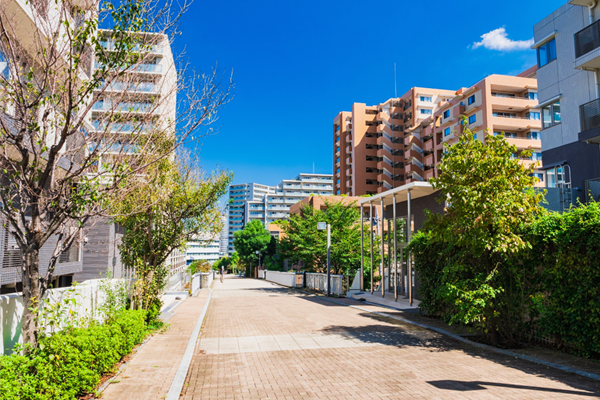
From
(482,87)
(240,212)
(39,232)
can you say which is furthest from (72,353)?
(240,212)

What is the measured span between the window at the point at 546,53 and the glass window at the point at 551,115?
2.39 meters

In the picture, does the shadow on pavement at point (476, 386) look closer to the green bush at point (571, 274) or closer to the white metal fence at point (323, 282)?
the green bush at point (571, 274)

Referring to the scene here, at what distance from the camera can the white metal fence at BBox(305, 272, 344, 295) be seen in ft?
74.1

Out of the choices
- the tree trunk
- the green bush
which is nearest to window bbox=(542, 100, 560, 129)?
the green bush

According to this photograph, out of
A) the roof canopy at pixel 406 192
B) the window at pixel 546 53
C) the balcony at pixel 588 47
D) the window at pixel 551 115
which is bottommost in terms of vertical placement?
the roof canopy at pixel 406 192

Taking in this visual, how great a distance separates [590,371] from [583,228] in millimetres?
2395

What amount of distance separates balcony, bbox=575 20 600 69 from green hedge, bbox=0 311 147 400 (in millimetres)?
20281

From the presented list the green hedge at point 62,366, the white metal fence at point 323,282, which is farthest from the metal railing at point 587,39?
the green hedge at point 62,366

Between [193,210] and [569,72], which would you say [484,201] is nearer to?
[193,210]

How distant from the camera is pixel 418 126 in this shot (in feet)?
220

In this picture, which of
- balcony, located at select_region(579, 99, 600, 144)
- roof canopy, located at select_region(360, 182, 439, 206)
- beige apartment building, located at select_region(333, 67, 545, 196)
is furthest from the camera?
beige apartment building, located at select_region(333, 67, 545, 196)

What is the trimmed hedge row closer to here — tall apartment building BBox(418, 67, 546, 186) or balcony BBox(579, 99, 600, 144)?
balcony BBox(579, 99, 600, 144)

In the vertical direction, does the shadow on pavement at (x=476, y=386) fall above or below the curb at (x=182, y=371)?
above

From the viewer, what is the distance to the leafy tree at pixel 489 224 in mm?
8844
